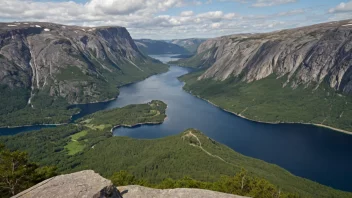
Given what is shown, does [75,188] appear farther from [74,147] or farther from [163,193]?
[74,147]

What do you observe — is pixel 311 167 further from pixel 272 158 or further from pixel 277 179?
pixel 277 179

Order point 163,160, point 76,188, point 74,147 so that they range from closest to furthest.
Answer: point 76,188, point 163,160, point 74,147

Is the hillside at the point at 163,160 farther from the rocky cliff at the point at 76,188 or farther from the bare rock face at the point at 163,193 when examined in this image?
the rocky cliff at the point at 76,188

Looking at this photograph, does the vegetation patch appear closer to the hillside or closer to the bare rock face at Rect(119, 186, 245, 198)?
the hillside

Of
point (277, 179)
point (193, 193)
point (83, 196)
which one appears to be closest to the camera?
point (83, 196)

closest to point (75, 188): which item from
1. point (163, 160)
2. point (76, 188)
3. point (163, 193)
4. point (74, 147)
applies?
point (76, 188)

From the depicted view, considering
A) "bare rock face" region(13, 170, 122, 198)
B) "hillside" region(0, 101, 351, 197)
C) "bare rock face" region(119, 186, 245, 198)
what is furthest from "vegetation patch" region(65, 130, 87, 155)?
"bare rock face" region(13, 170, 122, 198)

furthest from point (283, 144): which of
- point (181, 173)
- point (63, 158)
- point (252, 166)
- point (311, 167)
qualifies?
point (63, 158)

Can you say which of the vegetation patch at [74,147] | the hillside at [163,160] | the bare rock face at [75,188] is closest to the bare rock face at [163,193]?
the bare rock face at [75,188]
